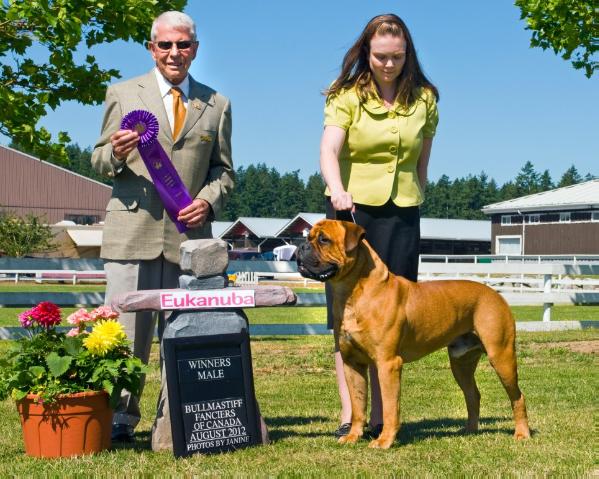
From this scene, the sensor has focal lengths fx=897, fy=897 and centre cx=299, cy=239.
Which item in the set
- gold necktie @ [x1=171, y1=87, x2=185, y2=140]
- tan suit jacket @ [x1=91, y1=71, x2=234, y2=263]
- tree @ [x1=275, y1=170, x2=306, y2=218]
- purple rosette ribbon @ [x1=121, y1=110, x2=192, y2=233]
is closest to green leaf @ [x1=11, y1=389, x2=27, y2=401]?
tan suit jacket @ [x1=91, y1=71, x2=234, y2=263]

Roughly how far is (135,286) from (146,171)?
2.34ft

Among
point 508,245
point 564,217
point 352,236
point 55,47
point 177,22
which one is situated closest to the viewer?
point 352,236

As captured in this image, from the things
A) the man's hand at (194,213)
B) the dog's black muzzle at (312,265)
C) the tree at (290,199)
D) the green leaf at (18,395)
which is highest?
the tree at (290,199)

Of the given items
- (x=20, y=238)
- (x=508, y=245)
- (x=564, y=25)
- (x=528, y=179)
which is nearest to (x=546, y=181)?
(x=528, y=179)

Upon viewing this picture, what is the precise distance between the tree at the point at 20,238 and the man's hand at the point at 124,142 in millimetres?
47570

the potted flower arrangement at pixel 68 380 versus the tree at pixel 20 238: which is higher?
the tree at pixel 20 238

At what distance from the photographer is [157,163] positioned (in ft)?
17.6

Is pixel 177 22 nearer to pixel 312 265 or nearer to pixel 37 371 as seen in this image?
pixel 312 265

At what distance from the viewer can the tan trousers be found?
18.2 ft

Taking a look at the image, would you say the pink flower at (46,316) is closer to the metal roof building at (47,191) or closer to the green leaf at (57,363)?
the green leaf at (57,363)

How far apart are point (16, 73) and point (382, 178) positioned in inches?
328

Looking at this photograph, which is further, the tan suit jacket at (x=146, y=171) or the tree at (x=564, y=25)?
the tree at (x=564, y=25)

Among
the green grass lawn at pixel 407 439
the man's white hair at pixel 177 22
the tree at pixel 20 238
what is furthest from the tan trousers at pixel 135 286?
the tree at pixel 20 238

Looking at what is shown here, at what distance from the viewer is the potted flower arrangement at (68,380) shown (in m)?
4.92
